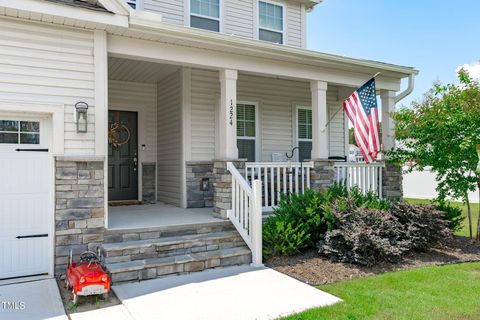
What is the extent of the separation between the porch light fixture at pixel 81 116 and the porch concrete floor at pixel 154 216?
139cm

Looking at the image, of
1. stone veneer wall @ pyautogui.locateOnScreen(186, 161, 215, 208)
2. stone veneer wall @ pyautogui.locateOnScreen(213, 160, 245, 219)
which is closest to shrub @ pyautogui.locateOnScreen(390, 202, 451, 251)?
stone veneer wall @ pyautogui.locateOnScreen(213, 160, 245, 219)

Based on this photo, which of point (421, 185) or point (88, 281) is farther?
point (421, 185)

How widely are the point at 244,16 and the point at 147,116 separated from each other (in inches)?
124

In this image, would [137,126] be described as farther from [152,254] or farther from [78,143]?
[152,254]

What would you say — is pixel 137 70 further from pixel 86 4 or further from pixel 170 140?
pixel 86 4

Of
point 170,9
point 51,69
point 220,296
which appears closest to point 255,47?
point 170,9

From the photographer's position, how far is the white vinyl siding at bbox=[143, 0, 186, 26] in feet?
24.8

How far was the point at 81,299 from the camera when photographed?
13.2 feet

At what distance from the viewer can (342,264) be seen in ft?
16.9

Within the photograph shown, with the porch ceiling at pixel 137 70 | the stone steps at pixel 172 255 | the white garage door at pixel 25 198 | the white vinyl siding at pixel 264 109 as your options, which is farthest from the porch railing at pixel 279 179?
the white garage door at pixel 25 198

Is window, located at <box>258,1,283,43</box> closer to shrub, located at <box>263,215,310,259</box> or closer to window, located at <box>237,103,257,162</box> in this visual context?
window, located at <box>237,103,257,162</box>

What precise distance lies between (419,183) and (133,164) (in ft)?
46.8

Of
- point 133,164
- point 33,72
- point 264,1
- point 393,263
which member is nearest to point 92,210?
point 33,72

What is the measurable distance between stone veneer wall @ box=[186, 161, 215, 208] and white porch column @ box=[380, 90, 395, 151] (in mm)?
A: 3814
